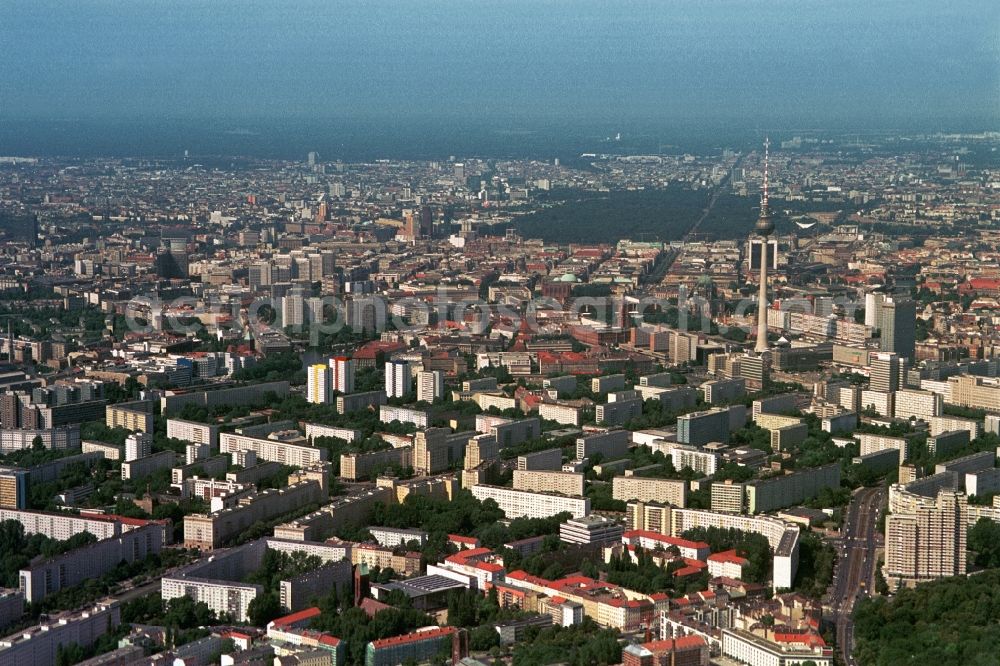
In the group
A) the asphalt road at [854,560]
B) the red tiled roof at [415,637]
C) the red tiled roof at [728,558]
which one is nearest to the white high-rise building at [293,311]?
the asphalt road at [854,560]

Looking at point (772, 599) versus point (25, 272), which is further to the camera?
point (25, 272)

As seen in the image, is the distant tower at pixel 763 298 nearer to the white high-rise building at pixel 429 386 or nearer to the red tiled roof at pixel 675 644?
the white high-rise building at pixel 429 386

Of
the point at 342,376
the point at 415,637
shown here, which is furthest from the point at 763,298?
the point at 415,637

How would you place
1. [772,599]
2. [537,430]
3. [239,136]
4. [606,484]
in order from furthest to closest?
[239,136] < [537,430] < [606,484] < [772,599]

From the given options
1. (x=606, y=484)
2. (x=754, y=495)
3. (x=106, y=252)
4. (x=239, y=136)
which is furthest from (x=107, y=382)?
(x=239, y=136)

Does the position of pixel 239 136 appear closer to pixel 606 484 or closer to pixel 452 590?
pixel 606 484

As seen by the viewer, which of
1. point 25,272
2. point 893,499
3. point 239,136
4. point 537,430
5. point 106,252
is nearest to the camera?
point 893,499

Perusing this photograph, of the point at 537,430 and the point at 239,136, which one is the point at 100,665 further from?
the point at 239,136

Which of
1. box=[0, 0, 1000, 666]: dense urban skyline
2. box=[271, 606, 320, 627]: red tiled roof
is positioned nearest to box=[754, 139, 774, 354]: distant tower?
box=[0, 0, 1000, 666]: dense urban skyline
